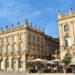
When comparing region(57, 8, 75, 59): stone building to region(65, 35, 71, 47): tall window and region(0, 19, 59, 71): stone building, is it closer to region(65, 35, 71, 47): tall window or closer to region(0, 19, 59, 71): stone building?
region(65, 35, 71, 47): tall window

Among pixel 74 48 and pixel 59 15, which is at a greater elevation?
pixel 59 15

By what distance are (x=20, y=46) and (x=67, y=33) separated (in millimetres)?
15823

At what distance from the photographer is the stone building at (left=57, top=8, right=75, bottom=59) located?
36906mm

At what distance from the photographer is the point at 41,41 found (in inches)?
2063

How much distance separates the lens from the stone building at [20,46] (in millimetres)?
44844

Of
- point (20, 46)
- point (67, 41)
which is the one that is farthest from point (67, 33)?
point (20, 46)

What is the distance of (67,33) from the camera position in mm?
38125

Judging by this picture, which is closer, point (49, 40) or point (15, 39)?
point (15, 39)

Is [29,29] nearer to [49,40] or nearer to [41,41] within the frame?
[41,41]

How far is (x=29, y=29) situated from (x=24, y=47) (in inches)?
237

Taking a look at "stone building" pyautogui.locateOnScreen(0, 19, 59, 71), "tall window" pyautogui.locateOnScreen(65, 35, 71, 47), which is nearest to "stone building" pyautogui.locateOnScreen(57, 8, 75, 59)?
"tall window" pyautogui.locateOnScreen(65, 35, 71, 47)

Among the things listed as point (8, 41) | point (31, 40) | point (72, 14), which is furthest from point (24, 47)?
point (72, 14)

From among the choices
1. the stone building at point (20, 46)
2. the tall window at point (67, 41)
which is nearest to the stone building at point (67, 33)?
the tall window at point (67, 41)

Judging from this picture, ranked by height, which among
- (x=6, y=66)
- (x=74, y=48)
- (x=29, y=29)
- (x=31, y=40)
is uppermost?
(x=29, y=29)
